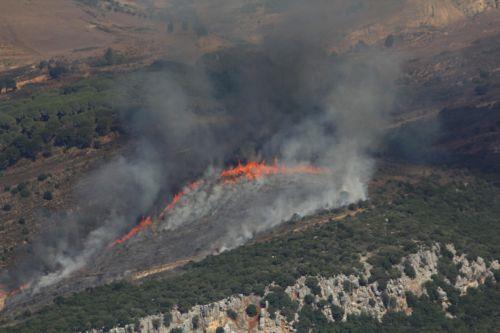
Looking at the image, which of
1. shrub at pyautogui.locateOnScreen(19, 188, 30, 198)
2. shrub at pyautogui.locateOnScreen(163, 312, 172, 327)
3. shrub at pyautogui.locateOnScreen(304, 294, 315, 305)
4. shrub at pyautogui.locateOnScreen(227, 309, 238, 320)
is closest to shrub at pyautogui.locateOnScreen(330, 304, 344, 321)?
shrub at pyautogui.locateOnScreen(304, 294, 315, 305)

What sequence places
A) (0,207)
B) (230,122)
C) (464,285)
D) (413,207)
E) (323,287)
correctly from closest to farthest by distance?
(323,287) < (464,285) < (413,207) < (0,207) < (230,122)

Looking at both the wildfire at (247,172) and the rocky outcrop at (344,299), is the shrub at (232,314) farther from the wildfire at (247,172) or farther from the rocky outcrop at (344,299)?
the wildfire at (247,172)

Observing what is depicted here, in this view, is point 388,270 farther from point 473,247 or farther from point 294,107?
point 294,107

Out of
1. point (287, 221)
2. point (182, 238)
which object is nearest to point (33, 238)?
point (182, 238)

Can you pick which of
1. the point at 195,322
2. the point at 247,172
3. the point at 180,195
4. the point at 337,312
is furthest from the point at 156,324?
the point at 247,172

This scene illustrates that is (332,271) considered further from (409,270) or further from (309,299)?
(409,270)

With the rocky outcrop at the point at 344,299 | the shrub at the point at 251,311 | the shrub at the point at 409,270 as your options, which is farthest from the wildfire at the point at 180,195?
the shrub at the point at 251,311
